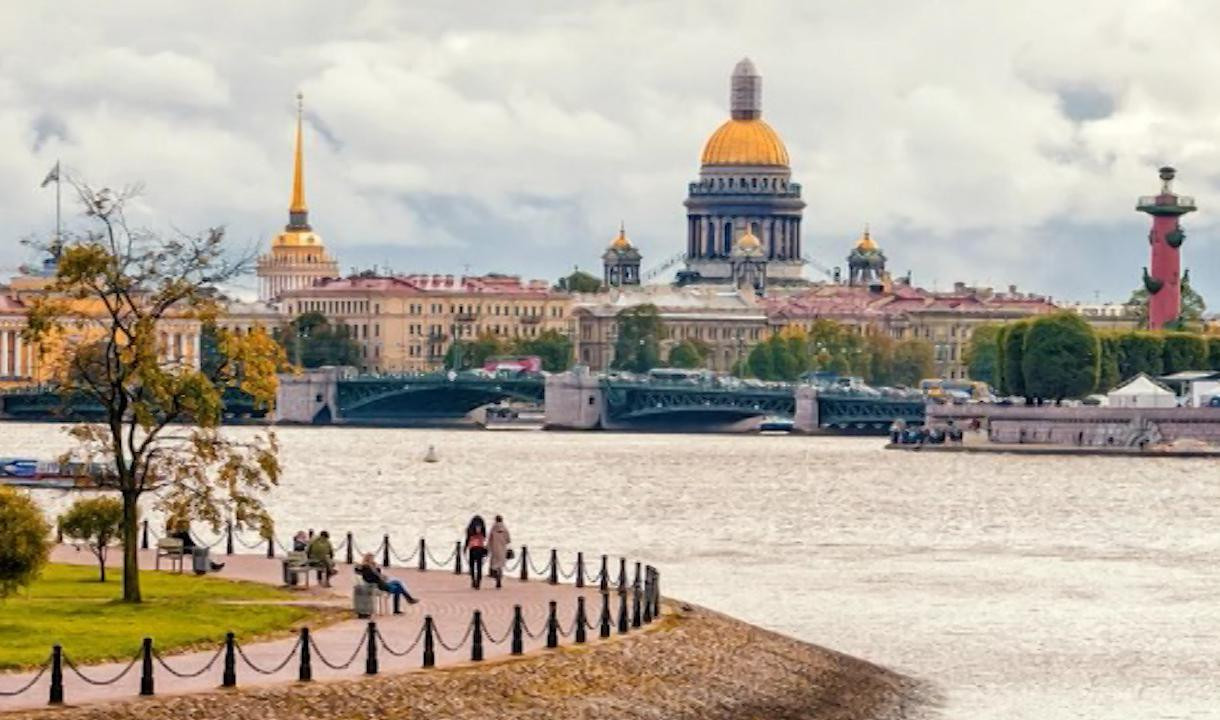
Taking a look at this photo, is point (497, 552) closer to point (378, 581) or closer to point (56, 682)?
point (378, 581)

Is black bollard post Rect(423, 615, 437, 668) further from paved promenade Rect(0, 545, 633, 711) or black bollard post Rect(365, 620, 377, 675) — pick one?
black bollard post Rect(365, 620, 377, 675)

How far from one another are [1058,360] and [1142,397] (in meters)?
7.97

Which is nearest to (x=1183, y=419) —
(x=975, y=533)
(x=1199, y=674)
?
(x=975, y=533)

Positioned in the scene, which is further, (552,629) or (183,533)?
(183,533)

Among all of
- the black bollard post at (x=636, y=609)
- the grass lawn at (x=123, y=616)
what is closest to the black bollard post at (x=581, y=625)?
the black bollard post at (x=636, y=609)

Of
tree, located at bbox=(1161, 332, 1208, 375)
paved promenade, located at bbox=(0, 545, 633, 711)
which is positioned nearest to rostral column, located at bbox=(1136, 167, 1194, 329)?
tree, located at bbox=(1161, 332, 1208, 375)

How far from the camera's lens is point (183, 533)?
44.0 meters

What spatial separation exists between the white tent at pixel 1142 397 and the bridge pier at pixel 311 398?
45803mm

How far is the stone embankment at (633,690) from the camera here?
103 feet

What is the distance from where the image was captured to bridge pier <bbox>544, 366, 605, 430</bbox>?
157m

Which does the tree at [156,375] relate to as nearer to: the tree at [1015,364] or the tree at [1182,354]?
the tree at [1015,364]

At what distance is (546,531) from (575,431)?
281ft

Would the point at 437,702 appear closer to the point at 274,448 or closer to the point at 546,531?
the point at 274,448

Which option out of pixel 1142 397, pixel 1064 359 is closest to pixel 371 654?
Answer: pixel 1142 397
